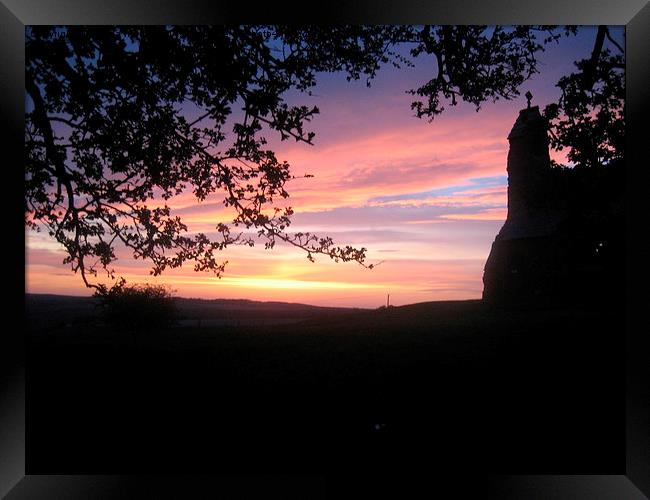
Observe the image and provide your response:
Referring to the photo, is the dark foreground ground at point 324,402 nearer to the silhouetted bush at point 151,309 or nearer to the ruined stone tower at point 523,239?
the silhouetted bush at point 151,309

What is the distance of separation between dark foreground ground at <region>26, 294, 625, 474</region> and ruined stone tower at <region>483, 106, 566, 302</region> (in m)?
6.22


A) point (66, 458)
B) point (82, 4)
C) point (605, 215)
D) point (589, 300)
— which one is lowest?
point (66, 458)

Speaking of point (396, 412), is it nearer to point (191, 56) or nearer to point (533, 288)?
point (191, 56)

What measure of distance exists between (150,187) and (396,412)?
11.3 ft

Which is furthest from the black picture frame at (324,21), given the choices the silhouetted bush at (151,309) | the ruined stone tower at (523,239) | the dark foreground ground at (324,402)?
the ruined stone tower at (523,239)

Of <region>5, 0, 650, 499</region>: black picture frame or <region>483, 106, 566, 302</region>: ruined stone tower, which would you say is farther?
<region>483, 106, 566, 302</region>: ruined stone tower

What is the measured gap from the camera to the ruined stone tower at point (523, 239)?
12883mm

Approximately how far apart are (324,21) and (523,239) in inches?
523

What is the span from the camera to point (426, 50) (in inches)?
180

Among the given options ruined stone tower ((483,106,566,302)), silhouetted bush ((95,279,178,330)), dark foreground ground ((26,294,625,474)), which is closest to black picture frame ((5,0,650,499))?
dark foreground ground ((26,294,625,474))

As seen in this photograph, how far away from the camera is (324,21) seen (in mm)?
2852

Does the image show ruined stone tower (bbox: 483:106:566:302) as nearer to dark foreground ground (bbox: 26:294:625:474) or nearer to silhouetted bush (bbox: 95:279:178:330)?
dark foreground ground (bbox: 26:294:625:474)

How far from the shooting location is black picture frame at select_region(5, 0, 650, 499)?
280 centimetres
